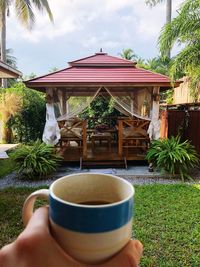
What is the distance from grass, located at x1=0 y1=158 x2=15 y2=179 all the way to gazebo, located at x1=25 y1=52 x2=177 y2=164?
5.14 feet

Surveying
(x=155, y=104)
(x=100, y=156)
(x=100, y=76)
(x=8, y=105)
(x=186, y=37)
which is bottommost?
(x=100, y=156)

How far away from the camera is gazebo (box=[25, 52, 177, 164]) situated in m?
6.75

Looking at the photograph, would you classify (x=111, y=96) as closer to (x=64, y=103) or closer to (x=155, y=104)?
(x=155, y=104)

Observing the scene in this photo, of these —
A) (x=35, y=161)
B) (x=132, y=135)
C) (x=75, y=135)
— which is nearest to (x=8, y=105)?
(x=75, y=135)

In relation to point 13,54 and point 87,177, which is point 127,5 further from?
point 87,177

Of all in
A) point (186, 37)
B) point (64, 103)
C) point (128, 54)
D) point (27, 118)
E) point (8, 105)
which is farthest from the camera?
point (128, 54)

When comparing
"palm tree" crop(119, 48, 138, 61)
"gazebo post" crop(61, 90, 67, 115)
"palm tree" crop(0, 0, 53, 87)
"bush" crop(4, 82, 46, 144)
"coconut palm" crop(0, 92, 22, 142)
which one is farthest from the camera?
"palm tree" crop(119, 48, 138, 61)

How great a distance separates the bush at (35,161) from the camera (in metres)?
5.82

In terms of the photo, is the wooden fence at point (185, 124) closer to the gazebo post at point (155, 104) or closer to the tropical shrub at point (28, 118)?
the gazebo post at point (155, 104)

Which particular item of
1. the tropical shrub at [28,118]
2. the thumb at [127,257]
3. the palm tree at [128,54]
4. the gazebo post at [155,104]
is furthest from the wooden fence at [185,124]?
the palm tree at [128,54]

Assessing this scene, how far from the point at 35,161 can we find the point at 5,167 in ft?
5.71

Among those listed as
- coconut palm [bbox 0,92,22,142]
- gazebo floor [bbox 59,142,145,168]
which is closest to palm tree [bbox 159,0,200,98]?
gazebo floor [bbox 59,142,145,168]

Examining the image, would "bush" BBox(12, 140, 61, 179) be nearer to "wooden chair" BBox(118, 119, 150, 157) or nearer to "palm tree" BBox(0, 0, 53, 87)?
"wooden chair" BBox(118, 119, 150, 157)

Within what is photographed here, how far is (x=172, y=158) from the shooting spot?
5934 mm
